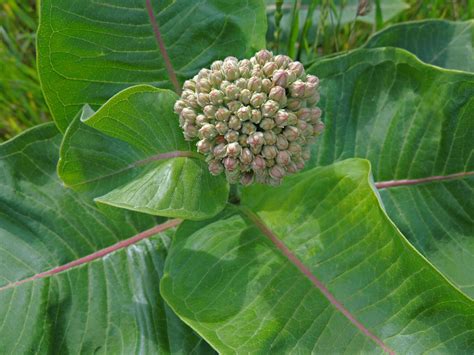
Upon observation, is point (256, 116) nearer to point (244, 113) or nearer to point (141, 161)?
point (244, 113)

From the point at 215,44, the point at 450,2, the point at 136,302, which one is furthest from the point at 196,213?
the point at 450,2

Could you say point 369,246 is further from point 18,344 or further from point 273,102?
point 18,344

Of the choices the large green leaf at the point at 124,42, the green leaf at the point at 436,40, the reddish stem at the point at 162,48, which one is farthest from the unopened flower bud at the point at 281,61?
the green leaf at the point at 436,40

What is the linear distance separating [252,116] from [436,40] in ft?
4.33

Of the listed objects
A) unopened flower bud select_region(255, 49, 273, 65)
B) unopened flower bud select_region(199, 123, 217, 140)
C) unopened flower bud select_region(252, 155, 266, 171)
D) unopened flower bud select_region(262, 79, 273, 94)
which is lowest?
unopened flower bud select_region(252, 155, 266, 171)

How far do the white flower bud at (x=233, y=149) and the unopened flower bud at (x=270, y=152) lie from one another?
3.3 inches

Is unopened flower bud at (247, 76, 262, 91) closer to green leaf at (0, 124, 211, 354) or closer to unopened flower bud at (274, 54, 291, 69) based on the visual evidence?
unopened flower bud at (274, 54, 291, 69)

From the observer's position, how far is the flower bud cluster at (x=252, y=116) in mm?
1865

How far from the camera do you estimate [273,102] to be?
186cm

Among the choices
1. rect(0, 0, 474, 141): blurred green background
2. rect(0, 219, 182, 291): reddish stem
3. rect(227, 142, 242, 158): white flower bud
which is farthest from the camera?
rect(0, 0, 474, 141): blurred green background

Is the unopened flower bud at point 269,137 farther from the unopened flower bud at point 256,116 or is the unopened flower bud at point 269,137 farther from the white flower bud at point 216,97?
the white flower bud at point 216,97

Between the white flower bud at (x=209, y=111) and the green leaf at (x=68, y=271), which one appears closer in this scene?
the white flower bud at (x=209, y=111)

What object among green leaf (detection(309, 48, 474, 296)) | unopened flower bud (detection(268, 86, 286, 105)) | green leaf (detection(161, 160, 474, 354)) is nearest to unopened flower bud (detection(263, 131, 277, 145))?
unopened flower bud (detection(268, 86, 286, 105))

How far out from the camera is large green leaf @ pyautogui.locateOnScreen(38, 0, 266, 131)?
2.17m
